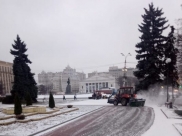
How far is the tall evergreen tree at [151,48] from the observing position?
111 ft

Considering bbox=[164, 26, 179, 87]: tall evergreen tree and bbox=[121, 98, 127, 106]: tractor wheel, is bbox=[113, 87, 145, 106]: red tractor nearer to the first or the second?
bbox=[121, 98, 127, 106]: tractor wheel

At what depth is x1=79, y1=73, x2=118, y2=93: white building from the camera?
122875 millimetres

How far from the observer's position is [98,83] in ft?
414

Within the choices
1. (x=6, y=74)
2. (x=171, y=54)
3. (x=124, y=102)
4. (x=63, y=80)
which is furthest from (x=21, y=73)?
(x=63, y=80)

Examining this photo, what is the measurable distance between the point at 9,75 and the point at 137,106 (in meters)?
105

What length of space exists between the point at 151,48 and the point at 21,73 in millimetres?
25051

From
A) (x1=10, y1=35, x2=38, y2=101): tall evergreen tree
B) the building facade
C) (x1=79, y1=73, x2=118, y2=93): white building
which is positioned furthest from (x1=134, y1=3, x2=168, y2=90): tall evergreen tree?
the building facade

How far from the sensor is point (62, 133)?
12727 mm

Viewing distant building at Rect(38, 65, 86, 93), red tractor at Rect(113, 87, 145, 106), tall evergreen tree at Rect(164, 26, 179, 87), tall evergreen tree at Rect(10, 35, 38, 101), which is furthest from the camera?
distant building at Rect(38, 65, 86, 93)

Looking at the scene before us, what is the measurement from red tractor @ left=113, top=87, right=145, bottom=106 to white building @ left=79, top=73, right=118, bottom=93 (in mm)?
90306

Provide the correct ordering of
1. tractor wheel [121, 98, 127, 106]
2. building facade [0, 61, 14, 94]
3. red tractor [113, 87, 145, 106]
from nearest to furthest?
red tractor [113, 87, 145, 106] < tractor wheel [121, 98, 127, 106] < building facade [0, 61, 14, 94]

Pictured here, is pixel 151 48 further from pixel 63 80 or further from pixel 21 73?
pixel 63 80

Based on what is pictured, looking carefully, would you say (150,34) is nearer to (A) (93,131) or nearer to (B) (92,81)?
(A) (93,131)

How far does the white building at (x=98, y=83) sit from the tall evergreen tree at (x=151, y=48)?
8660 centimetres
